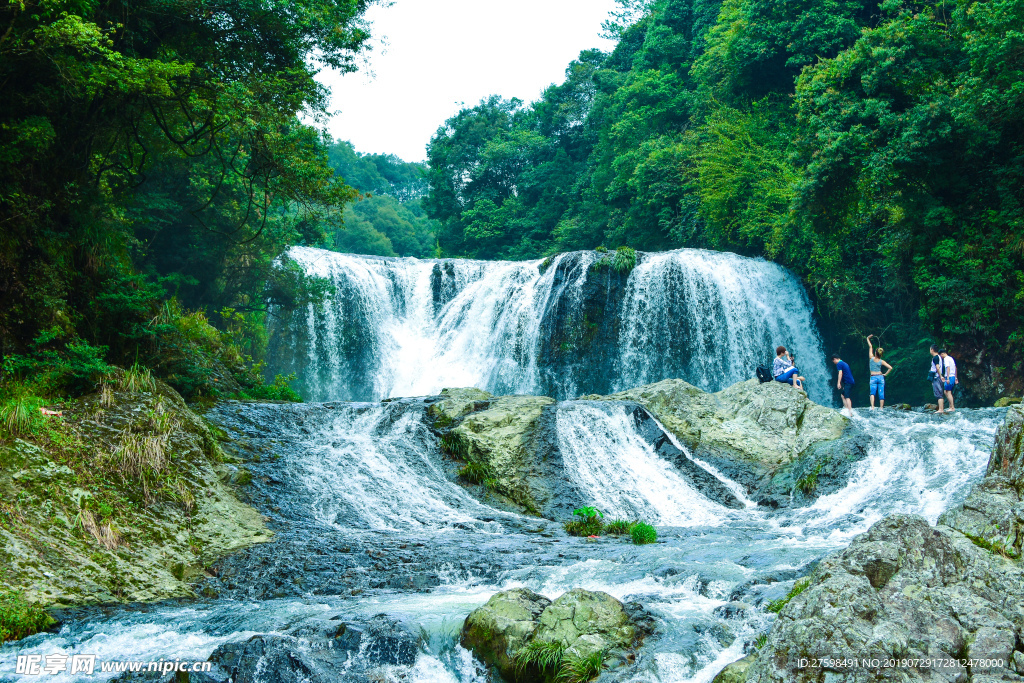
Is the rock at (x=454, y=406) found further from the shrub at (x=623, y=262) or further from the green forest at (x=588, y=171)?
the shrub at (x=623, y=262)

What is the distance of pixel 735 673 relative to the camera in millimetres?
3807

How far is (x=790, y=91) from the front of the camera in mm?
25484

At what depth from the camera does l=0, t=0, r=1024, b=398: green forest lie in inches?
372

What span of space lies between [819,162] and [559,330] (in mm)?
8771

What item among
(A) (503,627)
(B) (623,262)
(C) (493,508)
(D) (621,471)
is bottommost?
(C) (493,508)

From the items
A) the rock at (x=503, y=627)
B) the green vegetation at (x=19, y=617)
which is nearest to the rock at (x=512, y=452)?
the rock at (x=503, y=627)

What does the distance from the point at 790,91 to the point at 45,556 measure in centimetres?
2724

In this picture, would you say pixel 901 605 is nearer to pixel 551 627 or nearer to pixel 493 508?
pixel 551 627

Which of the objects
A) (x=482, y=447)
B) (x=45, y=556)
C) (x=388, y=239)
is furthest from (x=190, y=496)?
(x=388, y=239)

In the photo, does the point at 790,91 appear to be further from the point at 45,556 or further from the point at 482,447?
the point at 45,556

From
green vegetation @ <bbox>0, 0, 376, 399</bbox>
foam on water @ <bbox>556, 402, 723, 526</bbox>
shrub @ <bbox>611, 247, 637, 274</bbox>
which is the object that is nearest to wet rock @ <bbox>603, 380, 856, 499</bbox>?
foam on water @ <bbox>556, 402, 723, 526</bbox>

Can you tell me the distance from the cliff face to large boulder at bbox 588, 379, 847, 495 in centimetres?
771

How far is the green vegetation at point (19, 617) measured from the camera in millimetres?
5379

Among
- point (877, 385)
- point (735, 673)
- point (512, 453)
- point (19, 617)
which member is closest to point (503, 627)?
point (735, 673)
